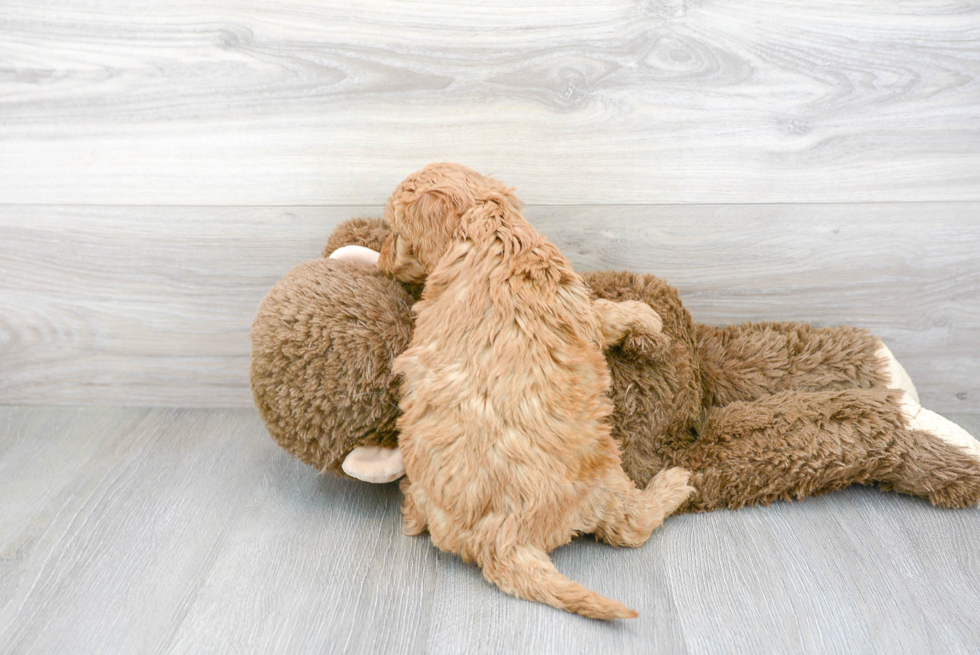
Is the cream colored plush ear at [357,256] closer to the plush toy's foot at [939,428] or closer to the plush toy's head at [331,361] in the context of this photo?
the plush toy's head at [331,361]

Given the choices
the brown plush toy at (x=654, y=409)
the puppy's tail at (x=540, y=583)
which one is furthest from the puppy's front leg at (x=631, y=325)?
the puppy's tail at (x=540, y=583)

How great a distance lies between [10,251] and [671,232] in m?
1.16

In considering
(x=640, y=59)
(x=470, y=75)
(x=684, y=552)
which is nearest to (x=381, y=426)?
(x=684, y=552)

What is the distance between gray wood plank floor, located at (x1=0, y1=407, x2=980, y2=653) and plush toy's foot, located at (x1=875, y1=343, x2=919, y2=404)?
190mm

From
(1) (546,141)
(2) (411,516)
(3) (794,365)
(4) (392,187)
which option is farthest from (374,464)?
(3) (794,365)

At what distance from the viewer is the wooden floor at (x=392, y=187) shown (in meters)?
0.98

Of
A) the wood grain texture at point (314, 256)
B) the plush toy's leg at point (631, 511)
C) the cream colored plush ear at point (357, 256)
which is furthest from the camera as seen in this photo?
the wood grain texture at point (314, 256)

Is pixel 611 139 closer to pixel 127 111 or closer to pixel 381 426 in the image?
pixel 381 426

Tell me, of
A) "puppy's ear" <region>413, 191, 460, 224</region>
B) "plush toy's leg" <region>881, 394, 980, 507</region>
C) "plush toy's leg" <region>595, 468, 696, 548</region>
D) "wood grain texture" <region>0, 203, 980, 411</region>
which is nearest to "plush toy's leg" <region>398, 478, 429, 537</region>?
"plush toy's leg" <region>595, 468, 696, 548</region>

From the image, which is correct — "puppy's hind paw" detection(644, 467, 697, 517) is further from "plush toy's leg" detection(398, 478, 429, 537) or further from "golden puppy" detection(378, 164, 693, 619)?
"plush toy's leg" detection(398, 478, 429, 537)

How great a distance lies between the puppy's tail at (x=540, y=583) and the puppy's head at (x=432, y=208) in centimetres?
37

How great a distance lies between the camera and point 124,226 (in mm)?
1249

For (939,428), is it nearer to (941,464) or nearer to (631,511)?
(941,464)

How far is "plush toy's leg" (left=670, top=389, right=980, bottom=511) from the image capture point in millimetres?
1008
